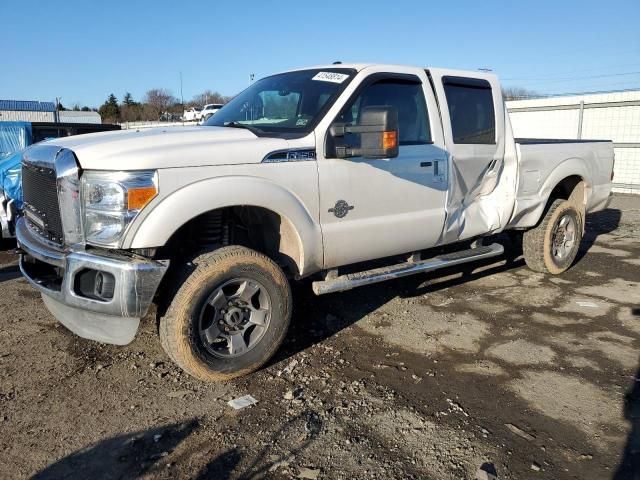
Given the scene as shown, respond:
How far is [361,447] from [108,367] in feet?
6.49

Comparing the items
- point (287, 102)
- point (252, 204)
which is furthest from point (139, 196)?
point (287, 102)

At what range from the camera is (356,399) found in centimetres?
342

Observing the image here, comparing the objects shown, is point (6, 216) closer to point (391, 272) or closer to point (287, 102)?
point (287, 102)

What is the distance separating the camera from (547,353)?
13.7 feet

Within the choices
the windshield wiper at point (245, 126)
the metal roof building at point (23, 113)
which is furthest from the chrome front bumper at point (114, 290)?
the metal roof building at point (23, 113)

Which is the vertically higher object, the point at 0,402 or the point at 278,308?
the point at 278,308

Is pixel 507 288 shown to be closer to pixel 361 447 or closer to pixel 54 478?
pixel 361 447

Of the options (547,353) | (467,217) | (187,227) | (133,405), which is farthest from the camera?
(467,217)

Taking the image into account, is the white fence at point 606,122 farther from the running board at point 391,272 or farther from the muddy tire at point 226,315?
the muddy tire at point 226,315

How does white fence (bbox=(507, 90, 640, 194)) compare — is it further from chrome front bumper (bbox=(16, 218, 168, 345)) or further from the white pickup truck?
chrome front bumper (bbox=(16, 218, 168, 345))

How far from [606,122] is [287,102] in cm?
1287

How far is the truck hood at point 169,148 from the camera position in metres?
3.16

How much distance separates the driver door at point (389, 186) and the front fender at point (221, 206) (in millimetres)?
189

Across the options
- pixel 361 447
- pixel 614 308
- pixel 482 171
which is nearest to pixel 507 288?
pixel 614 308
